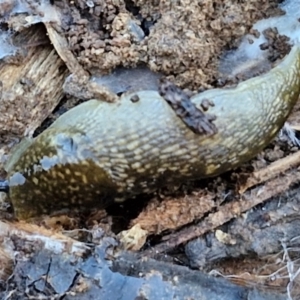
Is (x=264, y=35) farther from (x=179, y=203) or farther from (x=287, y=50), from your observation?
(x=179, y=203)

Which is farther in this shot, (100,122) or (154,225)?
(154,225)

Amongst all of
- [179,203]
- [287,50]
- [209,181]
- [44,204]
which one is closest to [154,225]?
[179,203]

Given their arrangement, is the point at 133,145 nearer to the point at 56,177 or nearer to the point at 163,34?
the point at 56,177

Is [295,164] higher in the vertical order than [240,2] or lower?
lower

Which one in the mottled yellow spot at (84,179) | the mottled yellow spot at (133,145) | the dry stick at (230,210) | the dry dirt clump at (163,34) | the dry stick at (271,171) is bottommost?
the dry stick at (230,210)

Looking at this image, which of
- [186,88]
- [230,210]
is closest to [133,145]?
[186,88]

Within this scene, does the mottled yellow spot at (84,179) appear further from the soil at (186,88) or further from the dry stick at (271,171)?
the dry stick at (271,171)

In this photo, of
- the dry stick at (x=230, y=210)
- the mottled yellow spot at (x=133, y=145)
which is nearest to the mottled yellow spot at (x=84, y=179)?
the mottled yellow spot at (x=133, y=145)
